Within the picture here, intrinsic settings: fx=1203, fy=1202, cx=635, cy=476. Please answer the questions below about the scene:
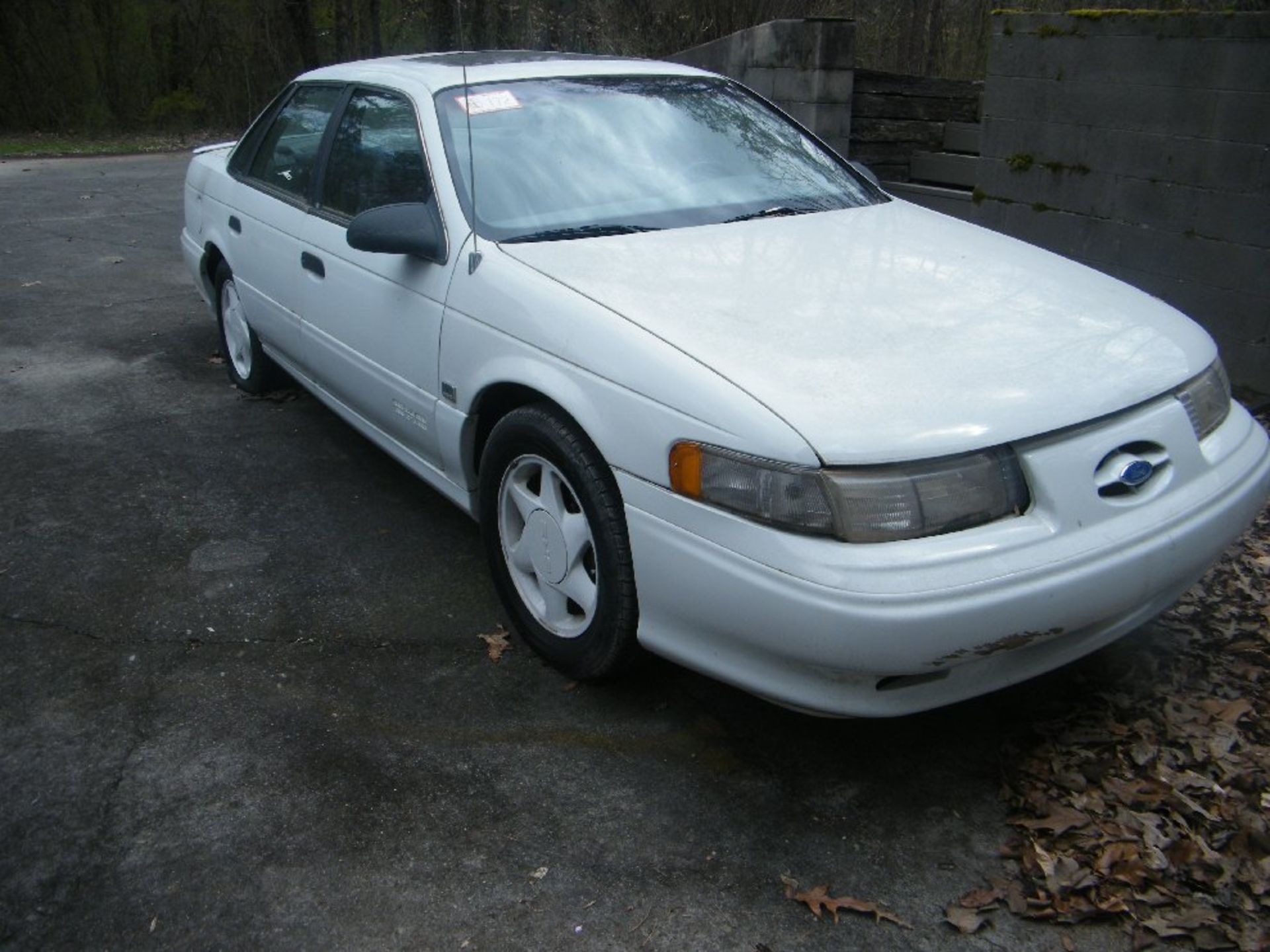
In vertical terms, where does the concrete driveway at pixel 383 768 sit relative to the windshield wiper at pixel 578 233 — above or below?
below

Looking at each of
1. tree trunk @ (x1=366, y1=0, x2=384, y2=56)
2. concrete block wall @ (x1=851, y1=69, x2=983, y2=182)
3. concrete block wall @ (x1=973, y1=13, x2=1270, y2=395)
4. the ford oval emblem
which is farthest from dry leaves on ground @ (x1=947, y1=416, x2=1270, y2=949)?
tree trunk @ (x1=366, y1=0, x2=384, y2=56)

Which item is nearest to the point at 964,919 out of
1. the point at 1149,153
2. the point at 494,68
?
the point at 494,68

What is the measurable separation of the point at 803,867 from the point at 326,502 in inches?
108

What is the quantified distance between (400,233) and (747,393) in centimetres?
148

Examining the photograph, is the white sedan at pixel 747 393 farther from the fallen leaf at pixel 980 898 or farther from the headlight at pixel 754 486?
A: the fallen leaf at pixel 980 898

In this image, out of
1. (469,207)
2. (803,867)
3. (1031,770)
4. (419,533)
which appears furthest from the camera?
(419,533)

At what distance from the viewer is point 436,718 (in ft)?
11.0

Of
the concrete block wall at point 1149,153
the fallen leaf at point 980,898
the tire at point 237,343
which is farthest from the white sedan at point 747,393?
the concrete block wall at point 1149,153

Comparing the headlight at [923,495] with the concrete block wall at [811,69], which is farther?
the concrete block wall at [811,69]

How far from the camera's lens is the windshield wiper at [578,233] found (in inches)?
141

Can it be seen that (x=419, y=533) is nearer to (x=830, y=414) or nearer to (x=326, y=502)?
(x=326, y=502)

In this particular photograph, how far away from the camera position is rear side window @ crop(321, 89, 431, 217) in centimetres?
408

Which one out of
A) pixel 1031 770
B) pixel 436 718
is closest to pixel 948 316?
pixel 1031 770

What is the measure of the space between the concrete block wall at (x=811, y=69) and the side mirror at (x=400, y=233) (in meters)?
4.50
